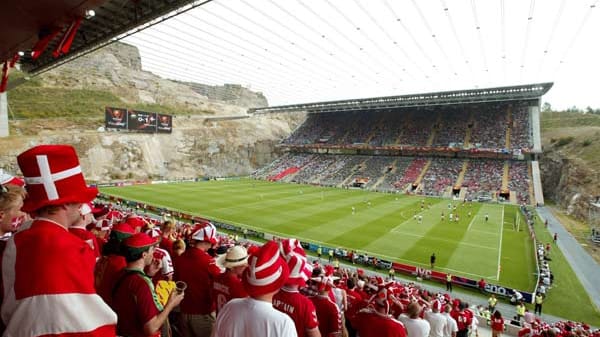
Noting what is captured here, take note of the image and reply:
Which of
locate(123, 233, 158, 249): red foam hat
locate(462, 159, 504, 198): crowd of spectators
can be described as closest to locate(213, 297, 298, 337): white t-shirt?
locate(123, 233, 158, 249): red foam hat

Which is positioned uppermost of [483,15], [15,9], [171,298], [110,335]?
[483,15]

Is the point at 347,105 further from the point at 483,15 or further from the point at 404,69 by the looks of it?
the point at 483,15

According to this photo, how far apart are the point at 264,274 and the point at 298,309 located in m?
1.09

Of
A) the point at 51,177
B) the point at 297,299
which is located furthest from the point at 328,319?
the point at 51,177

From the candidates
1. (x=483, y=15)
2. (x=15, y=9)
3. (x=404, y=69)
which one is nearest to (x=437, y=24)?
(x=483, y=15)

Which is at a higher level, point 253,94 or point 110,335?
point 253,94

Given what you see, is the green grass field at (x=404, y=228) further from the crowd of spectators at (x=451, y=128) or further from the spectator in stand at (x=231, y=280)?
the crowd of spectators at (x=451, y=128)

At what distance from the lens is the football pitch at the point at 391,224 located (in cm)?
2049

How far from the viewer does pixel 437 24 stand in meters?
25.7

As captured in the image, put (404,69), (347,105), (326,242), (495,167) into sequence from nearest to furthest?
1. (326,242)
2. (404,69)
3. (495,167)
4. (347,105)

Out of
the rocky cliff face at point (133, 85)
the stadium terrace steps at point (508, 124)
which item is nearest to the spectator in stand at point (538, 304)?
the stadium terrace steps at point (508, 124)

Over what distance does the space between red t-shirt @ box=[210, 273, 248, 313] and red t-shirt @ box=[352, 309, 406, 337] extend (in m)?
1.64

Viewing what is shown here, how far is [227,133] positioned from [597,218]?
6856cm

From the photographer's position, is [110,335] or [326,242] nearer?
[110,335]
